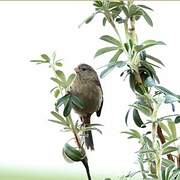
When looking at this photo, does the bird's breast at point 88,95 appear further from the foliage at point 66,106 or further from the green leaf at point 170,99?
the green leaf at point 170,99

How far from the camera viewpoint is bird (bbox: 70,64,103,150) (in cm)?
76

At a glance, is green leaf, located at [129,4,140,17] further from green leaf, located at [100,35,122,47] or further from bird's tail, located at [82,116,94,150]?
bird's tail, located at [82,116,94,150]

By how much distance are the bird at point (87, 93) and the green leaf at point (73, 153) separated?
2.4 inches

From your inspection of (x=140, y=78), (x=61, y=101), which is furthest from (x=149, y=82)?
(x=61, y=101)

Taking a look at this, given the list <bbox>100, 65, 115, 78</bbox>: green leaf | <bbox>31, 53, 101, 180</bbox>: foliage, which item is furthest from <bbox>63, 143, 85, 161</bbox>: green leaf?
<bbox>100, 65, 115, 78</bbox>: green leaf

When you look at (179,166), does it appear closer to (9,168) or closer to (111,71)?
(111,71)

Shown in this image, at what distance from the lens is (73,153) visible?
0.70m

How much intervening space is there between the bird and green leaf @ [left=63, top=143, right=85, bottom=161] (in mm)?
62

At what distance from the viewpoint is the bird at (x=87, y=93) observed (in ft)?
2.49

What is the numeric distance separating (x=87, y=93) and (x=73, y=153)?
0.11m

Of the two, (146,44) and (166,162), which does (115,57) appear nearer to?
(146,44)

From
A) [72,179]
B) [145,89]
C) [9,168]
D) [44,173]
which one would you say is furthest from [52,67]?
[9,168]

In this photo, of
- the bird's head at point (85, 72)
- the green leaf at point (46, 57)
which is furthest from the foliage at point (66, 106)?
the bird's head at point (85, 72)

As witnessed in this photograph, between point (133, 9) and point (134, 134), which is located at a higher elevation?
point (133, 9)
